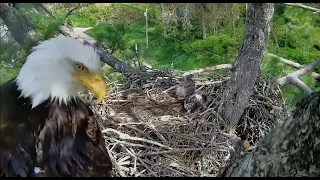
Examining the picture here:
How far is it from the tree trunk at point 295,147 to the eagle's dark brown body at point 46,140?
987 mm

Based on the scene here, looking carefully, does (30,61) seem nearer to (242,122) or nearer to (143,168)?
(143,168)

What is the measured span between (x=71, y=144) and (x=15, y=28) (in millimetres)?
1208

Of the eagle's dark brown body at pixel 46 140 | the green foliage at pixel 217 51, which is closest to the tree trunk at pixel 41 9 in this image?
the eagle's dark brown body at pixel 46 140

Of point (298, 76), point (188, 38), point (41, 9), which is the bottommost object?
point (188, 38)

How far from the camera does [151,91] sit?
3578 mm

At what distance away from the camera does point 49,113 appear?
2.09 m

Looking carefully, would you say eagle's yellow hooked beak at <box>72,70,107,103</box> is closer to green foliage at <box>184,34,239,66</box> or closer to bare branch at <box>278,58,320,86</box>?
bare branch at <box>278,58,320,86</box>

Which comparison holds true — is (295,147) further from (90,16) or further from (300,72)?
(90,16)

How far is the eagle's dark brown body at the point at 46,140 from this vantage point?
77.9 inches

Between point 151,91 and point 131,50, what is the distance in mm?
1014

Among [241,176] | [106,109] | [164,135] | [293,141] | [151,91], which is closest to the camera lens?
[293,141]

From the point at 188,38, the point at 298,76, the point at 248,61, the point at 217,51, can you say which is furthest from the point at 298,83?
the point at 188,38

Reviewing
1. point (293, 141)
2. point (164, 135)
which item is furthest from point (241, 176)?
point (164, 135)

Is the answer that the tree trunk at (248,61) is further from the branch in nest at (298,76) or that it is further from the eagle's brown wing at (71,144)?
the eagle's brown wing at (71,144)
